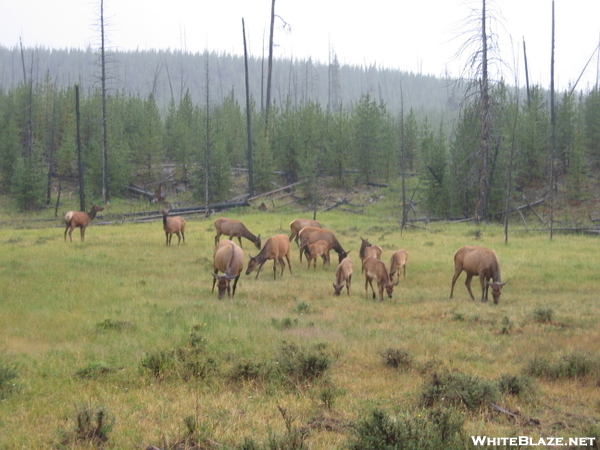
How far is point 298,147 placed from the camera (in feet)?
157

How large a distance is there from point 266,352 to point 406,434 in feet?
14.8

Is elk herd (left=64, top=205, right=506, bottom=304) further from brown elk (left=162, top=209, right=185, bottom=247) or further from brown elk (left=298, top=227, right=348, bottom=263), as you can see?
brown elk (left=162, top=209, right=185, bottom=247)

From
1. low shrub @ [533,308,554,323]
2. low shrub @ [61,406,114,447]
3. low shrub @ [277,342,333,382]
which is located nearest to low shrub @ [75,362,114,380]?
low shrub @ [61,406,114,447]

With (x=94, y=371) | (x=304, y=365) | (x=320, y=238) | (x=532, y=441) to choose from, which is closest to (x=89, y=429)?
(x=94, y=371)

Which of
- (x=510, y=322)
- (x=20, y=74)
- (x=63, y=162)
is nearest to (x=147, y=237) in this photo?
(x=510, y=322)

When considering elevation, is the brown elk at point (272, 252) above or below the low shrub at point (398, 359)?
above

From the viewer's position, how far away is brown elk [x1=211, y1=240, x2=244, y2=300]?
47.4 feet

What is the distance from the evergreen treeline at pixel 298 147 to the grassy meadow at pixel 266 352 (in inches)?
732

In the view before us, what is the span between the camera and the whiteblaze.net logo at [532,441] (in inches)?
215

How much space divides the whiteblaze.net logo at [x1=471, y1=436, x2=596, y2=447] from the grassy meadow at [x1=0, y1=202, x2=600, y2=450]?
160mm

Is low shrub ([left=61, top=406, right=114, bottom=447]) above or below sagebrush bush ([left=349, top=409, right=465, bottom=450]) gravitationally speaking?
below

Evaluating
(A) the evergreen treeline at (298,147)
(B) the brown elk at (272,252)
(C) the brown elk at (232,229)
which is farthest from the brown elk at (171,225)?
(A) the evergreen treeline at (298,147)

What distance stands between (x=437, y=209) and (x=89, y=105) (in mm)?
33174

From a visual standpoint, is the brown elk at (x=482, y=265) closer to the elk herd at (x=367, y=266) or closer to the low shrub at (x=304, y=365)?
the elk herd at (x=367, y=266)
